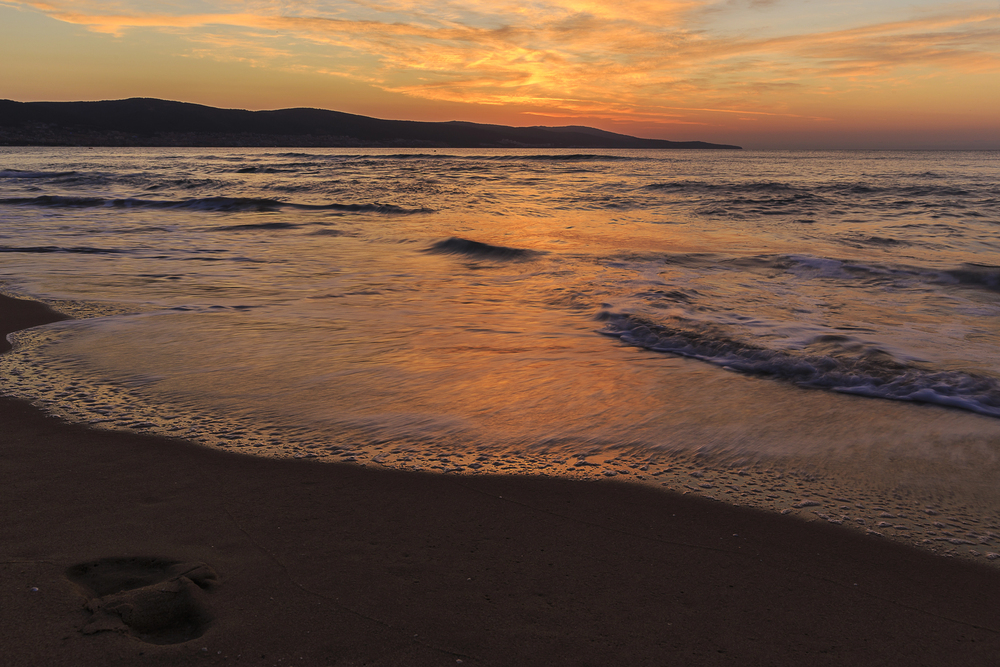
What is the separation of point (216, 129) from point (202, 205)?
14626cm

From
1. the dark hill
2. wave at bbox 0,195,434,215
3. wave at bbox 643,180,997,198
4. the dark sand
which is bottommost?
the dark sand

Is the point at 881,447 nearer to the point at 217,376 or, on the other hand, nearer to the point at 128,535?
the point at 128,535

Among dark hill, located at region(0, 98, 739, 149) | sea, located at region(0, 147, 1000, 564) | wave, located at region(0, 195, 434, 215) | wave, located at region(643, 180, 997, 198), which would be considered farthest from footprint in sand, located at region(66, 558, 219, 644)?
dark hill, located at region(0, 98, 739, 149)

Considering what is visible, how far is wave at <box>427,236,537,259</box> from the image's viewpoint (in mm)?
10703

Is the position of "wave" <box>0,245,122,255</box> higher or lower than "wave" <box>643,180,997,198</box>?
lower

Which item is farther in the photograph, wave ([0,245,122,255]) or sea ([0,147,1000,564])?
wave ([0,245,122,255])

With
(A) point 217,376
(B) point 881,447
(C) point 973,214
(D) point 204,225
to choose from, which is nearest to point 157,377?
(A) point 217,376

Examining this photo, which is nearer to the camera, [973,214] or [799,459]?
[799,459]

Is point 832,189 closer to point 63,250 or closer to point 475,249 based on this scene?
point 475,249

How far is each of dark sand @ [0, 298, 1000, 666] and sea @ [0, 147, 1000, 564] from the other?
273 mm

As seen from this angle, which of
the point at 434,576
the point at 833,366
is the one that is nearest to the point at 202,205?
the point at 833,366

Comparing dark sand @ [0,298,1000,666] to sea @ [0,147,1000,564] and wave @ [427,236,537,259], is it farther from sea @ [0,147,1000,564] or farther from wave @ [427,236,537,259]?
wave @ [427,236,537,259]

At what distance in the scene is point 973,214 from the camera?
16.5 meters

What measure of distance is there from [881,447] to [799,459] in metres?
0.56
